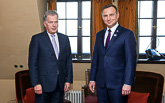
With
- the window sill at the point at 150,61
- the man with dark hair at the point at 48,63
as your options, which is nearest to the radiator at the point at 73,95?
the window sill at the point at 150,61

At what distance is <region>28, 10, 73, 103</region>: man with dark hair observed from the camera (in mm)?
2090

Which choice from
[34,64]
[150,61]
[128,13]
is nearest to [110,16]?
[34,64]

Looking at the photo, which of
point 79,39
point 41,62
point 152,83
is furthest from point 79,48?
point 41,62

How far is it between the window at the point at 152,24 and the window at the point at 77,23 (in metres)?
1.03

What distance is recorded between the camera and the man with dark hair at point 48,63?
6.86 feet

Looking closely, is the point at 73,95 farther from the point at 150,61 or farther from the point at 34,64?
the point at 34,64

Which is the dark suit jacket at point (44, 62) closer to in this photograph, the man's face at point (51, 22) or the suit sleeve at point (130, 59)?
the man's face at point (51, 22)

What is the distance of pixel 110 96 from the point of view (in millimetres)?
2064

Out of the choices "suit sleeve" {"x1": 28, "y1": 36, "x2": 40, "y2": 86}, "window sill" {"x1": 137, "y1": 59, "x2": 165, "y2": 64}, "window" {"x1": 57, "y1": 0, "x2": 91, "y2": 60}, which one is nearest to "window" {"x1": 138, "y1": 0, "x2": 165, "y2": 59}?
"window sill" {"x1": 137, "y1": 59, "x2": 165, "y2": 64}

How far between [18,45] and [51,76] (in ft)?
6.40

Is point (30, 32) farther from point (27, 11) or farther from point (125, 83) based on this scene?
point (125, 83)

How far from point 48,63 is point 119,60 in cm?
72

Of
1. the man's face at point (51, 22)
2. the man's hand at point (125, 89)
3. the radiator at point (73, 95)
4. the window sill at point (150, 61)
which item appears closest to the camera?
the man's hand at point (125, 89)

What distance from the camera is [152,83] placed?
3.12 meters
